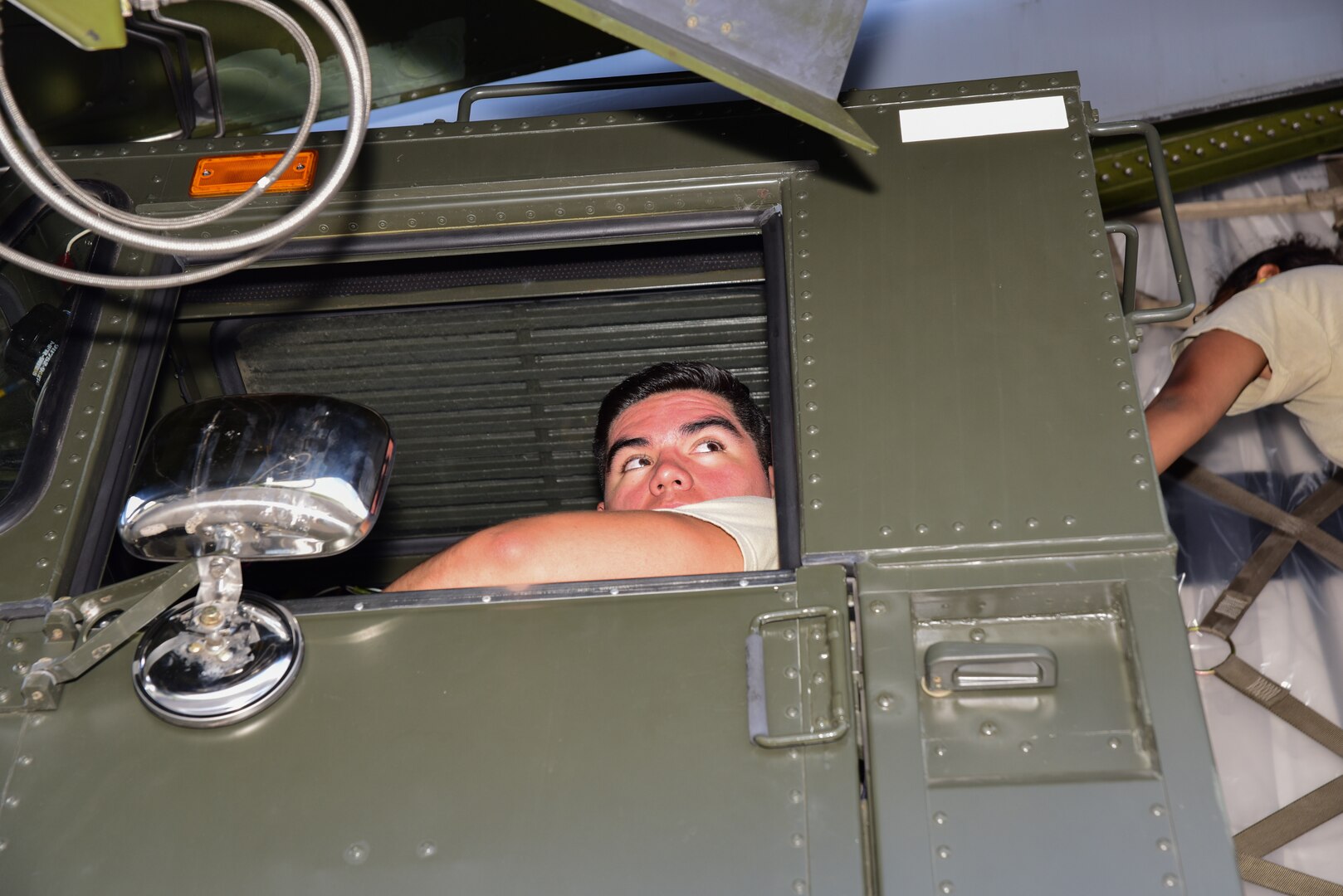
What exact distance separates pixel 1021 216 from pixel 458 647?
1.28 meters

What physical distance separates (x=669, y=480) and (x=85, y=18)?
1.57 metres

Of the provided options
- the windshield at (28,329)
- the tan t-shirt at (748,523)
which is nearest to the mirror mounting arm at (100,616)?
the windshield at (28,329)

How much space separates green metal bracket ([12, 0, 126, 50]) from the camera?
1.77 meters

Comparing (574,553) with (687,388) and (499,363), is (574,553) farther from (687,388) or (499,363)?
(499,363)

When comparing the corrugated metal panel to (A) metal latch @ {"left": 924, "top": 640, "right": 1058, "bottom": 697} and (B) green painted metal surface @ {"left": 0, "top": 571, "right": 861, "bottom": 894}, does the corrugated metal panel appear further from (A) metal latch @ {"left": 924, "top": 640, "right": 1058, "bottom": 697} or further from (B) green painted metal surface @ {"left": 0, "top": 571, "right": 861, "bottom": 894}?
(A) metal latch @ {"left": 924, "top": 640, "right": 1058, "bottom": 697}

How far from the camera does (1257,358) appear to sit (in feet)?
11.7

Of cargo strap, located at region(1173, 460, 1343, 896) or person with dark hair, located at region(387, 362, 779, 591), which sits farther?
cargo strap, located at region(1173, 460, 1343, 896)

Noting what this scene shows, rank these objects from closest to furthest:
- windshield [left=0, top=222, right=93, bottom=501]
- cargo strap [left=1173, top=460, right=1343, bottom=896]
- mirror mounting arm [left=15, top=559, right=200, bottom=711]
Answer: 1. mirror mounting arm [left=15, top=559, right=200, bottom=711]
2. windshield [left=0, top=222, right=93, bottom=501]
3. cargo strap [left=1173, top=460, right=1343, bottom=896]

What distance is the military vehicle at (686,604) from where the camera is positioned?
1.79 metres

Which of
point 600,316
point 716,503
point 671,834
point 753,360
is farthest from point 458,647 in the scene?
point 753,360

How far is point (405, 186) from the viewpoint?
272 centimetres

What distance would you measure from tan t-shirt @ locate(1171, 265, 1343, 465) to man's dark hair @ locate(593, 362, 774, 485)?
47.4 inches

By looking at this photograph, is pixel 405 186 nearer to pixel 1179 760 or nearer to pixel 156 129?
pixel 156 129

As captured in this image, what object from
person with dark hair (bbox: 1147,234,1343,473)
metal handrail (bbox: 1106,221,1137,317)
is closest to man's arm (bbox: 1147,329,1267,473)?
person with dark hair (bbox: 1147,234,1343,473)
